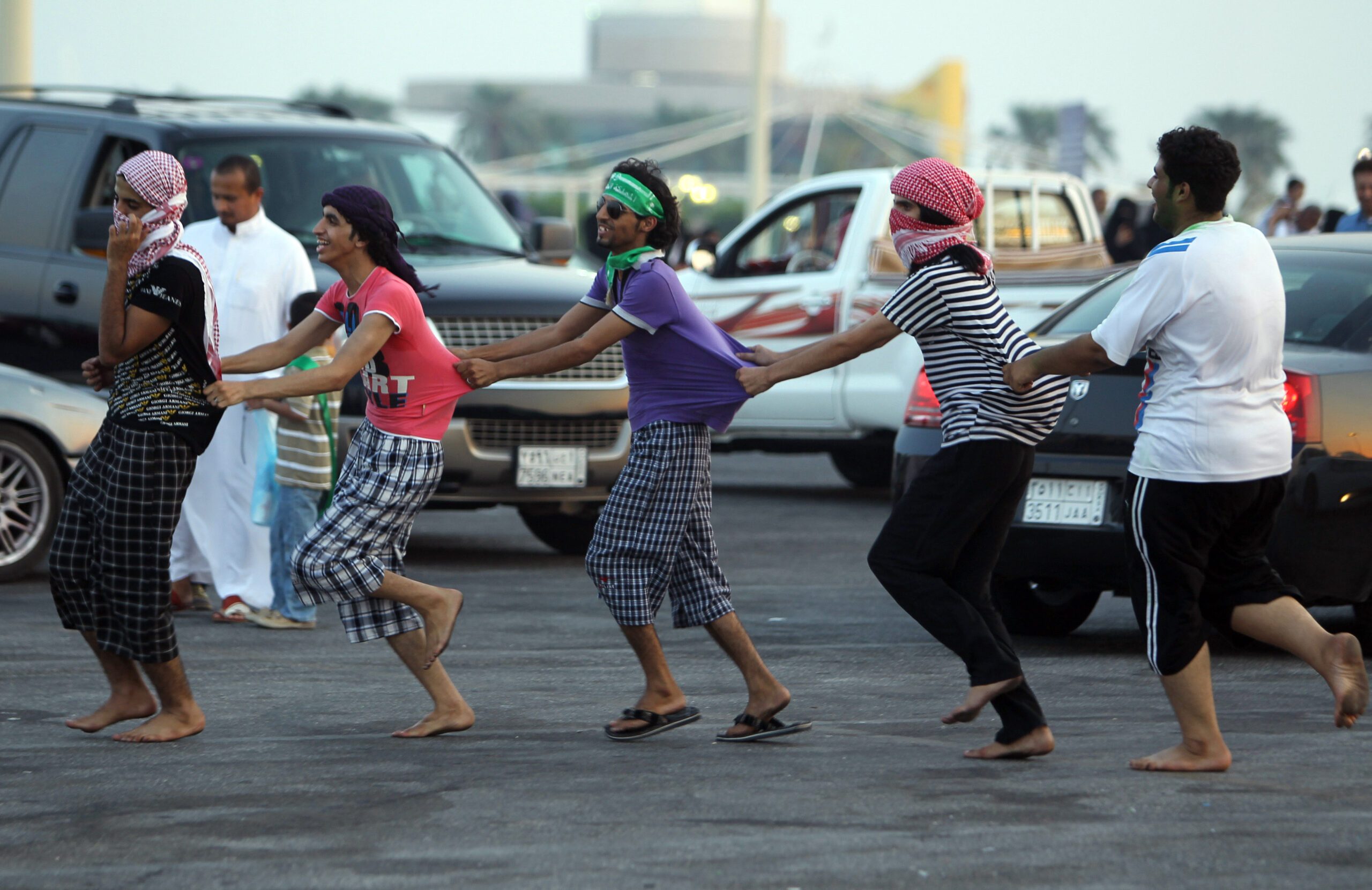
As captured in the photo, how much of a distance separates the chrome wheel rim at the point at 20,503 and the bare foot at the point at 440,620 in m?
3.89

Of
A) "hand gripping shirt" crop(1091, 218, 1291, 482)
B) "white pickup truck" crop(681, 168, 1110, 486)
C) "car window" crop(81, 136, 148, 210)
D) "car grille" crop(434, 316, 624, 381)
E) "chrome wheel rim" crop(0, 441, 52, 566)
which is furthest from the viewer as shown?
"white pickup truck" crop(681, 168, 1110, 486)

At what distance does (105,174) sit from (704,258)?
181 inches

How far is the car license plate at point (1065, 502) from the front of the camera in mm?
7293

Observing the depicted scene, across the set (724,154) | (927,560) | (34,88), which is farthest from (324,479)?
(724,154)

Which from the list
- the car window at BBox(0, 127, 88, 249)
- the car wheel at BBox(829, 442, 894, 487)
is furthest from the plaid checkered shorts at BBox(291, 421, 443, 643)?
the car wheel at BBox(829, 442, 894, 487)

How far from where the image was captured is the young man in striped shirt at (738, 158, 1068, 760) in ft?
18.0

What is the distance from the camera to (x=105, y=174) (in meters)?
10.3

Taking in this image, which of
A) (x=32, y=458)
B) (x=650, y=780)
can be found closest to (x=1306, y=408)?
(x=650, y=780)

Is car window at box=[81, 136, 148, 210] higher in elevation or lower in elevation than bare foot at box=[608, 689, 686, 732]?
higher

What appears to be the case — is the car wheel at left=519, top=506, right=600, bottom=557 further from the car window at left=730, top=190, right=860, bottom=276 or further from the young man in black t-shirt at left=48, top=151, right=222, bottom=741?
the young man in black t-shirt at left=48, top=151, right=222, bottom=741

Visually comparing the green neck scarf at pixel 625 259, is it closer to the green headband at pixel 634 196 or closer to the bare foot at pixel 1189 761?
the green headband at pixel 634 196

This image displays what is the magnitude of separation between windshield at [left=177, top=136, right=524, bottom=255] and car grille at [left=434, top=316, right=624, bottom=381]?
647 mm

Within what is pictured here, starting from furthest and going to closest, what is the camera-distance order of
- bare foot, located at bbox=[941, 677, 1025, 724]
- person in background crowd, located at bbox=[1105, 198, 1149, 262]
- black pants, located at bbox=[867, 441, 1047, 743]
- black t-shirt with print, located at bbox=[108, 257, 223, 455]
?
1. person in background crowd, located at bbox=[1105, 198, 1149, 262]
2. black t-shirt with print, located at bbox=[108, 257, 223, 455]
3. black pants, located at bbox=[867, 441, 1047, 743]
4. bare foot, located at bbox=[941, 677, 1025, 724]

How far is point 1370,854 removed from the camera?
4.54 meters
